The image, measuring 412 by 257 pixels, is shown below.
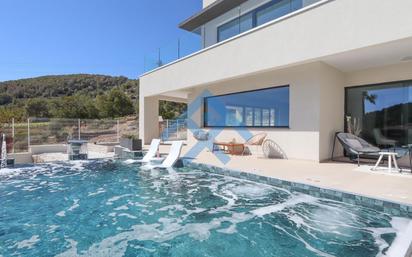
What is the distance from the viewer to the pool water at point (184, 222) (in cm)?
345

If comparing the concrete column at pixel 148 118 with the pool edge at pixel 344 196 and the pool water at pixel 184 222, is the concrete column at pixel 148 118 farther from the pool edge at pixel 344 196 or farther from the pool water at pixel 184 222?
the pool edge at pixel 344 196

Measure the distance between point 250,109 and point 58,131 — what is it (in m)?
11.2

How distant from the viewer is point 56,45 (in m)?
25.2

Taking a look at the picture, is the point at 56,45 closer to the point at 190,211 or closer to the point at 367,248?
the point at 190,211

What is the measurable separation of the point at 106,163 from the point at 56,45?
67.9ft

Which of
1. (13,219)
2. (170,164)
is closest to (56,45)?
(170,164)

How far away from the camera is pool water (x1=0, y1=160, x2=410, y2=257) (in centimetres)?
345

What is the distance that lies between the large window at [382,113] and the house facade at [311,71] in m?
0.03

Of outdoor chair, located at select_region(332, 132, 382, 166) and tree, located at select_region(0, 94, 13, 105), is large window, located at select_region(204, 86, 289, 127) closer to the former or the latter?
outdoor chair, located at select_region(332, 132, 382, 166)

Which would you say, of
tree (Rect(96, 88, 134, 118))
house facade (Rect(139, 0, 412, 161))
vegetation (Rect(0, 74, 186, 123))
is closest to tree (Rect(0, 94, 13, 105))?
vegetation (Rect(0, 74, 186, 123))

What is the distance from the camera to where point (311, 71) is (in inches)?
326

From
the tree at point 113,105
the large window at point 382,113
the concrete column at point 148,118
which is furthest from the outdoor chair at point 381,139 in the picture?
the tree at point 113,105

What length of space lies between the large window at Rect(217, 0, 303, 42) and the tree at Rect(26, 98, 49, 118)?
38.9 meters

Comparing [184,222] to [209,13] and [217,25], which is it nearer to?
[217,25]
